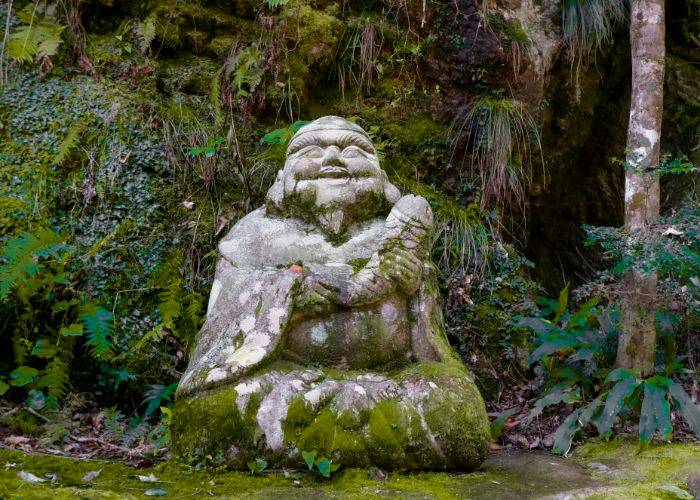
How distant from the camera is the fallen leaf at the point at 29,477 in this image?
10.8ft

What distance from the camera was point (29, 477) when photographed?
11.0 feet

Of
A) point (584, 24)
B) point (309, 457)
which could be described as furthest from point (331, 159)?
point (584, 24)

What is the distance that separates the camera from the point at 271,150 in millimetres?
6961

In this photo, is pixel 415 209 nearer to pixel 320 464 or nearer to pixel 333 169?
pixel 333 169

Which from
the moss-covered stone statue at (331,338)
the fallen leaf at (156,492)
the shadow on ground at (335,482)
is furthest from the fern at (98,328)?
the fallen leaf at (156,492)

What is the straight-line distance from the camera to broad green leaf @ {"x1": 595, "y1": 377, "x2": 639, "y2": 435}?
4711 millimetres

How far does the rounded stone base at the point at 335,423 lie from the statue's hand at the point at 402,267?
684 mm

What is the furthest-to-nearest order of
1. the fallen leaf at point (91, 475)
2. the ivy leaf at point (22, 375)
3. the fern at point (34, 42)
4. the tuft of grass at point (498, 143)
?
the tuft of grass at point (498, 143) → the fern at point (34, 42) → the ivy leaf at point (22, 375) → the fallen leaf at point (91, 475)

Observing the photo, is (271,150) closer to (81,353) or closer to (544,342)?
(81,353)

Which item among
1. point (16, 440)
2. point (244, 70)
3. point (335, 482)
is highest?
point (244, 70)

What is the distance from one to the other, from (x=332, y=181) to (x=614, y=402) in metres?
2.50

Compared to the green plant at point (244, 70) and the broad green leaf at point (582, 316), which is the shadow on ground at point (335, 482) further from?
the green plant at point (244, 70)

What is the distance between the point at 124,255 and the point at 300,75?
2644mm

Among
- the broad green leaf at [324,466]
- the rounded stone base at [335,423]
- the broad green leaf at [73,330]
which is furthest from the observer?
the broad green leaf at [73,330]
